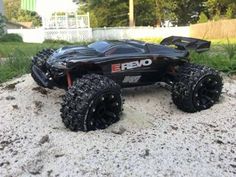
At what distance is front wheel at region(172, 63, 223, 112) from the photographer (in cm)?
640

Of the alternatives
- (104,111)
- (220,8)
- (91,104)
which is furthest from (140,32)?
(91,104)

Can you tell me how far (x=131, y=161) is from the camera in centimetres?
494

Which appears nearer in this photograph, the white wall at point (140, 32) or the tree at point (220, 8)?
the white wall at point (140, 32)

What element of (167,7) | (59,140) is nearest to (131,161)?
(59,140)

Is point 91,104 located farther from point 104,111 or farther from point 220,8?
point 220,8

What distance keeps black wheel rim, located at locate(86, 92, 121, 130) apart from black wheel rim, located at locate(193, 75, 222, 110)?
1.30 meters

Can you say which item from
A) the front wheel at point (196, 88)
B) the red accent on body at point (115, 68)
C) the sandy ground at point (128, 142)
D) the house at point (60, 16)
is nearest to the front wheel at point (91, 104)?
the sandy ground at point (128, 142)

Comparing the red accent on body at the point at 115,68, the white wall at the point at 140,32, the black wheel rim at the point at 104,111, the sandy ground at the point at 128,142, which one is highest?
the red accent on body at the point at 115,68

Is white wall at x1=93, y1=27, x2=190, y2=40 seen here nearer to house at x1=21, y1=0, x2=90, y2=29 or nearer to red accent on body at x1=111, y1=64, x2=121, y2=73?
house at x1=21, y1=0, x2=90, y2=29

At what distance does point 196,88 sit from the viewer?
6.43 meters

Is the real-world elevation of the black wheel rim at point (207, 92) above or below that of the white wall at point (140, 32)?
above

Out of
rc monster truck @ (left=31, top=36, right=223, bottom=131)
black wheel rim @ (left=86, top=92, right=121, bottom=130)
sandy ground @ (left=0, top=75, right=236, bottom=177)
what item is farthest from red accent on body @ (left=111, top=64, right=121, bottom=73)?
black wheel rim @ (left=86, top=92, right=121, bottom=130)

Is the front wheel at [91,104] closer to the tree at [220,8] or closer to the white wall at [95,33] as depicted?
the white wall at [95,33]

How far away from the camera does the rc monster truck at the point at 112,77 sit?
18.3ft
